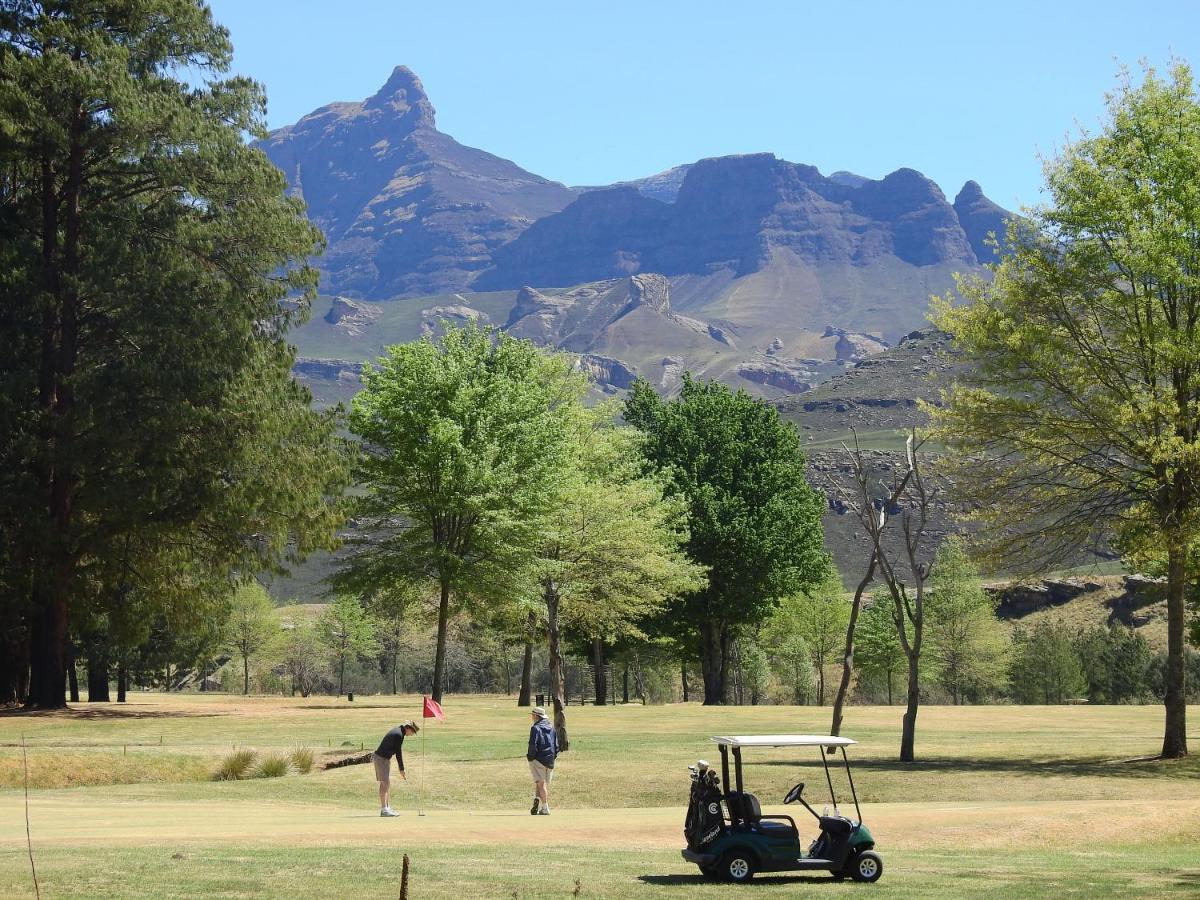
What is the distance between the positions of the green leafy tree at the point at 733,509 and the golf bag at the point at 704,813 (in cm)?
4192

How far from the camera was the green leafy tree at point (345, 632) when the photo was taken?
3898 inches

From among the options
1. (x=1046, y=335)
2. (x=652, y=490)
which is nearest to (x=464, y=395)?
(x=652, y=490)

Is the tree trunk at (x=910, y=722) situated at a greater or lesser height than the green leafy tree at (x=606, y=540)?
lesser

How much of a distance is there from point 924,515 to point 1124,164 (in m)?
10.6

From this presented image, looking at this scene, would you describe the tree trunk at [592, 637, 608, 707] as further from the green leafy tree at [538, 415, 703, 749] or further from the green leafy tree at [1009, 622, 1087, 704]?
the green leafy tree at [1009, 622, 1087, 704]

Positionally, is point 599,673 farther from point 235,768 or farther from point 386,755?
point 386,755

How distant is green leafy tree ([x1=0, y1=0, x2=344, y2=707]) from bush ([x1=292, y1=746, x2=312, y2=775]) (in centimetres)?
1168

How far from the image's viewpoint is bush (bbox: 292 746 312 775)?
31.8m

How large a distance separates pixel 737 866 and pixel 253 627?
88.0 m

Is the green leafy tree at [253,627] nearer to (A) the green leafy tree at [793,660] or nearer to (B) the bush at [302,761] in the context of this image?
(A) the green leafy tree at [793,660]

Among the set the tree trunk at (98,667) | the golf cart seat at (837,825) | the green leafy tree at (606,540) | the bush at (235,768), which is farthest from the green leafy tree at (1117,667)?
the golf cart seat at (837,825)

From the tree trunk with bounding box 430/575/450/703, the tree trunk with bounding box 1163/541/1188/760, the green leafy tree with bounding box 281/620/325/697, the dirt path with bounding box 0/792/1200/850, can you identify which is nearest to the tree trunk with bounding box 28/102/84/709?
the tree trunk with bounding box 430/575/450/703

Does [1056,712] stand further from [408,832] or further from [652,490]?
[408,832]

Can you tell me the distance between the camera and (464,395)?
51625 mm
